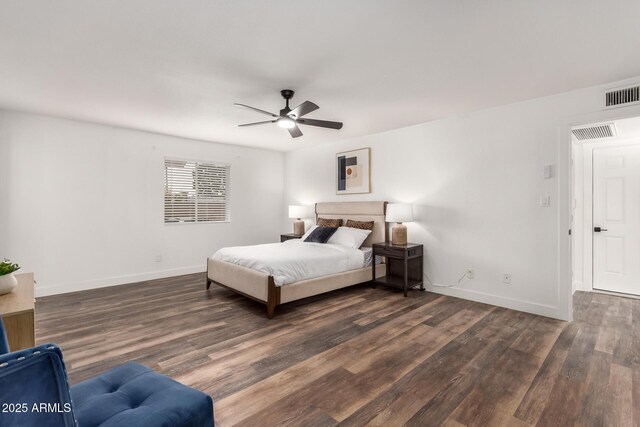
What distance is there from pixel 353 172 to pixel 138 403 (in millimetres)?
4698

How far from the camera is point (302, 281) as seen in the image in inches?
147

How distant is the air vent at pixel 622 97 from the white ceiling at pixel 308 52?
0.50ft

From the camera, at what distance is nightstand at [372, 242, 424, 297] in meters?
4.16

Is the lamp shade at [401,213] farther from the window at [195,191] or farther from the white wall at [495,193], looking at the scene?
the window at [195,191]

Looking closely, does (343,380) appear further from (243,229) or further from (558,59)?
(243,229)

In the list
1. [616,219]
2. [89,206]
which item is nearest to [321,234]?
[89,206]

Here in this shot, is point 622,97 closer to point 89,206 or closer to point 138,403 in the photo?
point 138,403

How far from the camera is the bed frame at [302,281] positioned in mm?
3457

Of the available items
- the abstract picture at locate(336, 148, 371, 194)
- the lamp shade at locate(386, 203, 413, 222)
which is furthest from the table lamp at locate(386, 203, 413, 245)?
the abstract picture at locate(336, 148, 371, 194)

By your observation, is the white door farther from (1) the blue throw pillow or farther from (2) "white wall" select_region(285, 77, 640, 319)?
(1) the blue throw pillow

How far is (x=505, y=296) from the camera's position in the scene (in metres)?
3.71

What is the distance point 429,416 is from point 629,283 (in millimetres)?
4378

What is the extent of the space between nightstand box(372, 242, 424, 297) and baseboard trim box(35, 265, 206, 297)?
338cm

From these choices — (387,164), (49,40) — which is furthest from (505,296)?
(49,40)
